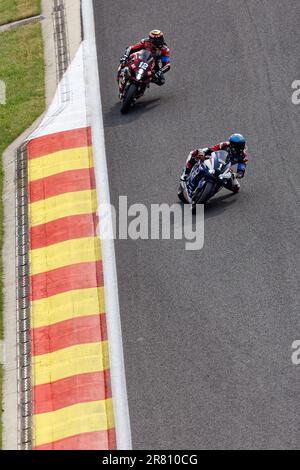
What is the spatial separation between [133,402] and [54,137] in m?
8.08

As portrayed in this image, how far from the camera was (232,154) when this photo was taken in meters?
21.5

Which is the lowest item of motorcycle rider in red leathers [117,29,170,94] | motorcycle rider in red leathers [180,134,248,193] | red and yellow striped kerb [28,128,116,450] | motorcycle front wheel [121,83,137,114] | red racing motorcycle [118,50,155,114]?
red and yellow striped kerb [28,128,116,450]

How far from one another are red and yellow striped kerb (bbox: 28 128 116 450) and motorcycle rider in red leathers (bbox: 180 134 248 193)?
6.65 ft

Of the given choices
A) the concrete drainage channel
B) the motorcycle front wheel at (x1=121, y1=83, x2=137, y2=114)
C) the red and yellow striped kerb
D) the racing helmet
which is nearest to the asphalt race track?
the motorcycle front wheel at (x1=121, y1=83, x2=137, y2=114)

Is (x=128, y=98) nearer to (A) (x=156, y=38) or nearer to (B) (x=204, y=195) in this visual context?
(A) (x=156, y=38)

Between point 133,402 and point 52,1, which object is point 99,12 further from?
point 133,402

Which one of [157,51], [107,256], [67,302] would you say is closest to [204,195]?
[107,256]

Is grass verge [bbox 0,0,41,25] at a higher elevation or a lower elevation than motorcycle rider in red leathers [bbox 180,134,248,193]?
higher

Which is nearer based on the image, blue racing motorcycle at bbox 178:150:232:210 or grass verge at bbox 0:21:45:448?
blue racing motorcycle at bbox 178:150:232:210

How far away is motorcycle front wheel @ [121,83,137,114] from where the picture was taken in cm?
2495

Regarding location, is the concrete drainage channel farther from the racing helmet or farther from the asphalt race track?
the racing helmet

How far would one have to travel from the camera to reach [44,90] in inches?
1039

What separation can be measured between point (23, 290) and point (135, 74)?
609 cm

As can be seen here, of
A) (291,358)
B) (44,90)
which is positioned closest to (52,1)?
(44,90)
